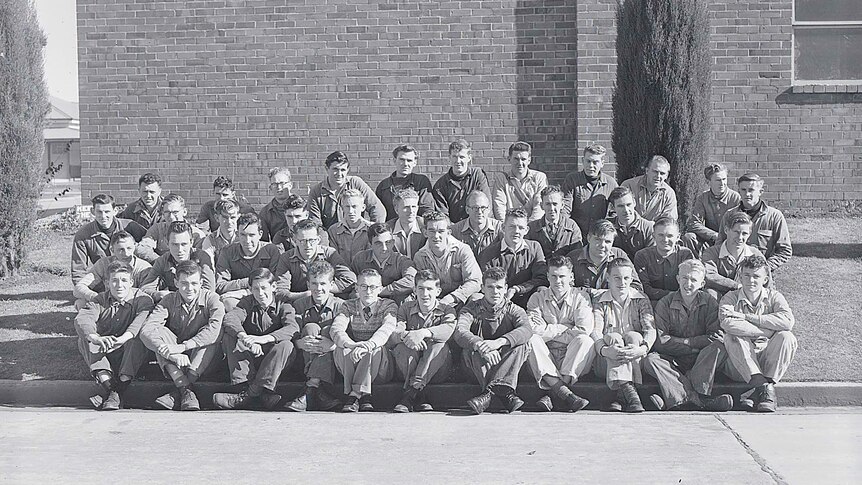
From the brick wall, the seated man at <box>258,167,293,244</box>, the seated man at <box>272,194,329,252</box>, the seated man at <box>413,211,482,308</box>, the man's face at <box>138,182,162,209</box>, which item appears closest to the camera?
the seated man at <box>413,211,482,308</box>

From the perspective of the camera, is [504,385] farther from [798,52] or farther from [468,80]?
[798,52]

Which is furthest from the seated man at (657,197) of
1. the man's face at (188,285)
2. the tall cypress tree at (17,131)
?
the tall cypress tree at (17,131)

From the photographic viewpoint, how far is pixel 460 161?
33.3 ft

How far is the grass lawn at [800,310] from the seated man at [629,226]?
164 cm

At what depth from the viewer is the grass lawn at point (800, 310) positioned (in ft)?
29.0

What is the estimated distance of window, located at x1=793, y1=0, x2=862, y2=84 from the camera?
13523 mm

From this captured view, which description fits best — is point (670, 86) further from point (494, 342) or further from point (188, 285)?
point (188, 285)

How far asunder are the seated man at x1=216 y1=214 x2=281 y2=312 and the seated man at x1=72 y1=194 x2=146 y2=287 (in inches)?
45.5

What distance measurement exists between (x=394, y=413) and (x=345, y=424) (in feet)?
1.84

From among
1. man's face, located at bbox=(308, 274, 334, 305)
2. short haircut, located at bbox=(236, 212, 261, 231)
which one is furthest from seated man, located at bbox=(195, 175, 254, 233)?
man's face, located at bbox=(308, 274, 334, 305)

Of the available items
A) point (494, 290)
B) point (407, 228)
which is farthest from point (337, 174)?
point (494, 290)

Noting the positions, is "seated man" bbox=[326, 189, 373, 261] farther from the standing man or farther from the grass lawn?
the grass lawn

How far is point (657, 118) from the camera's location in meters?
10.8

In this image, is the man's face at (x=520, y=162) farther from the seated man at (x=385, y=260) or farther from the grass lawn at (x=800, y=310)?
the grass lawn at (x=800, y=310)
